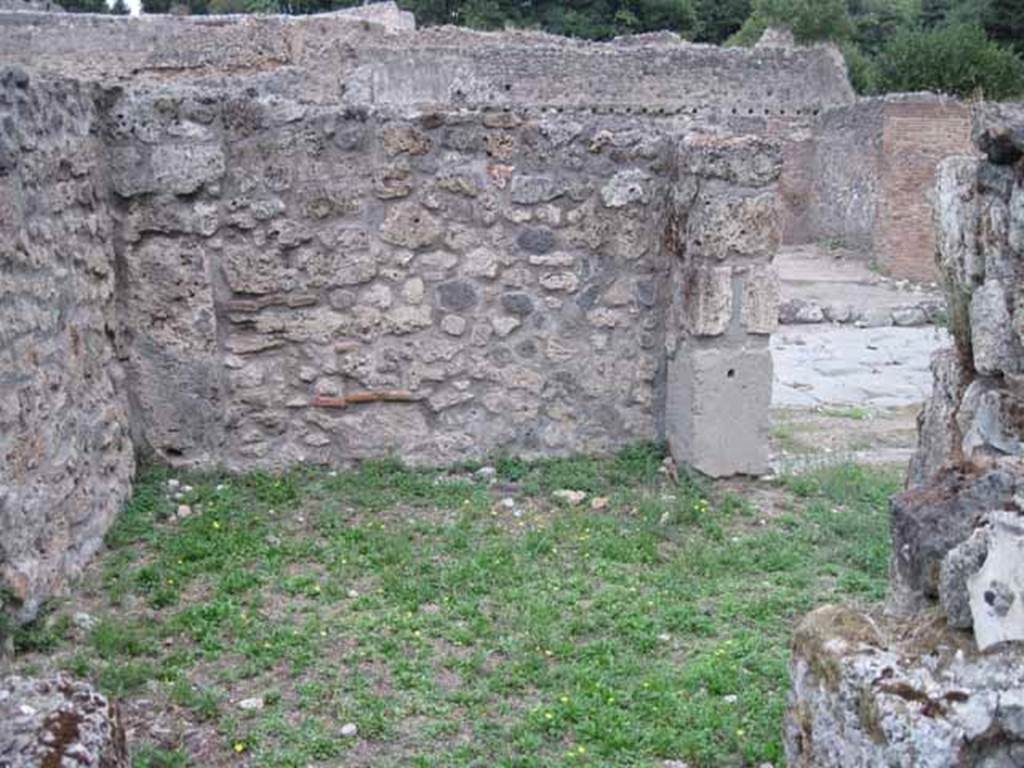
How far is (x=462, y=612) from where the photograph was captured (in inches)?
170

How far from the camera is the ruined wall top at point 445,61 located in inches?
739

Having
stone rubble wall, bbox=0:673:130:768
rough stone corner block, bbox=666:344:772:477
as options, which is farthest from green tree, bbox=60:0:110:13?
stone rubble wall, bbox=0:673:130:768

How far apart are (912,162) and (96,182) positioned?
45.8ft

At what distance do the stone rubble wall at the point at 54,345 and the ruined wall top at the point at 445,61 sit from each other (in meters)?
12.4

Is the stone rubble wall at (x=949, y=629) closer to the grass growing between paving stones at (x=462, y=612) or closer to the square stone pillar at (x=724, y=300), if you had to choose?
the grass growing between paving stones at (x=462, y=612)

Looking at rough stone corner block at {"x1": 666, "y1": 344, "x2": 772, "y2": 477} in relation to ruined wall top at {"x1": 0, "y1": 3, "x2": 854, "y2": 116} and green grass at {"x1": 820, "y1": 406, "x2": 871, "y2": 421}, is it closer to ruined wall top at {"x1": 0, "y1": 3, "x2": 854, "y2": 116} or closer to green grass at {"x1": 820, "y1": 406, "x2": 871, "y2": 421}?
green grass at {"x1": 820, "y1": 406, "x2": 871, "y2": 421}

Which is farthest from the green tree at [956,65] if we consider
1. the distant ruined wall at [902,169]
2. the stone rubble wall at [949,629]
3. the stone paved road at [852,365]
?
the stone rubble wall at [949,629]

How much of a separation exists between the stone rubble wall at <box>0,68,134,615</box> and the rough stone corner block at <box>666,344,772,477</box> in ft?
8.95

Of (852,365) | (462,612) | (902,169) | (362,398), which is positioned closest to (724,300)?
(362,398)

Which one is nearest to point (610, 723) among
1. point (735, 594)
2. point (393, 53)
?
point (735, 594)

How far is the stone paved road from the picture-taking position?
28.4 ft

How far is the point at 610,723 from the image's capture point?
3502mm

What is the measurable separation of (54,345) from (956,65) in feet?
67.8

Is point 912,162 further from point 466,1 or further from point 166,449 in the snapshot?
point 466,1
